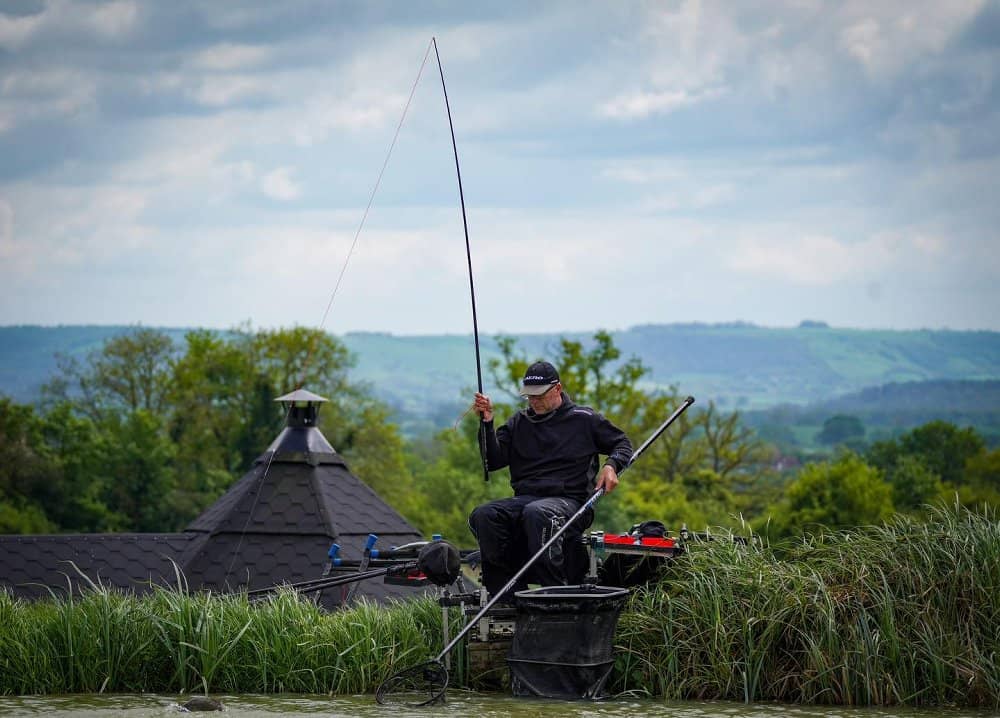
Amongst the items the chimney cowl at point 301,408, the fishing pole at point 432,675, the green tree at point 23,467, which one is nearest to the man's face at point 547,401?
the fishing pole at point 432,675

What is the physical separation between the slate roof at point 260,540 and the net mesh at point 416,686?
457 centimetres

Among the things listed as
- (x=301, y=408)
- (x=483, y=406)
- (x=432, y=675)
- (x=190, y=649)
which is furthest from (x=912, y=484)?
(x=190, y=649)

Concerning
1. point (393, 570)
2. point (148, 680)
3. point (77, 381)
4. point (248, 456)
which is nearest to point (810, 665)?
point (393, 570)

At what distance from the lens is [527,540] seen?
10.1 metres

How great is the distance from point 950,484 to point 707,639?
2669 inches

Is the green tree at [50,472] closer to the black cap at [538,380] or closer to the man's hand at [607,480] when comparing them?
the black cap at [538,380]

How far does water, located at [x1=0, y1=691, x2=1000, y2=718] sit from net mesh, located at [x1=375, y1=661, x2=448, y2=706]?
0.11 m

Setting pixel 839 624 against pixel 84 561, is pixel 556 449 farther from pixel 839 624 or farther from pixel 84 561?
pixel 84 561

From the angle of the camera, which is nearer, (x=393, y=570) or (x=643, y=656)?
(x=643, y=656)

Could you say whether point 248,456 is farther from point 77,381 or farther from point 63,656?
point 63,656

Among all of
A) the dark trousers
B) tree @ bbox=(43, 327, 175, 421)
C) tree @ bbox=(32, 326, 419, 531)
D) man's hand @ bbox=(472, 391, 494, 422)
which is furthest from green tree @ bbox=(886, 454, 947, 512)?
man's hand @ bbox=(472, 391, 494, 422)

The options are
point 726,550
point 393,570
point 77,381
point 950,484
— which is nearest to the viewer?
point 726,550

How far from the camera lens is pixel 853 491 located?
2205 inches

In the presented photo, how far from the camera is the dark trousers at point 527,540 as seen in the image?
9.96 m
